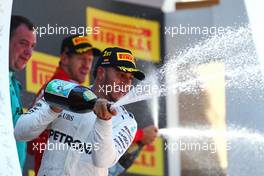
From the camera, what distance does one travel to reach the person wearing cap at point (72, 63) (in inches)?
121

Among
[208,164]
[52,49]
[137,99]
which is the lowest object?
[208,164]

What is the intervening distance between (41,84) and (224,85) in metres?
0.76

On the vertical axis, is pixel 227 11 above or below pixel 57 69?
above

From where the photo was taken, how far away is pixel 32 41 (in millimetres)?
3123

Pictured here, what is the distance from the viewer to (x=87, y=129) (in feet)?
9.93

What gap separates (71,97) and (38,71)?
410mm

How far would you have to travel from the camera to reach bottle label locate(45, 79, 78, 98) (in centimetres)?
276

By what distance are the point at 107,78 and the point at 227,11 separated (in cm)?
57

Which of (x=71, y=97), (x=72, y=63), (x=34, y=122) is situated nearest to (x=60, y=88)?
(x=71, y=97)

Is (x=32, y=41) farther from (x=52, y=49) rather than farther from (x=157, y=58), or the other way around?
(x=157, y=58)

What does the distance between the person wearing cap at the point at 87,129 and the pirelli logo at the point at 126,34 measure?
0.04 meters

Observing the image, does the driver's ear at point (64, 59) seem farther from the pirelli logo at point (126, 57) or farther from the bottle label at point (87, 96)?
the bottle label at point (87, 96)

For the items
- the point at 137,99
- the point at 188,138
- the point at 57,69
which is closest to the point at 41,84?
the point at 57,69

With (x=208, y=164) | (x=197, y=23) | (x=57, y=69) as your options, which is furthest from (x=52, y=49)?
(x=208, y=164)
